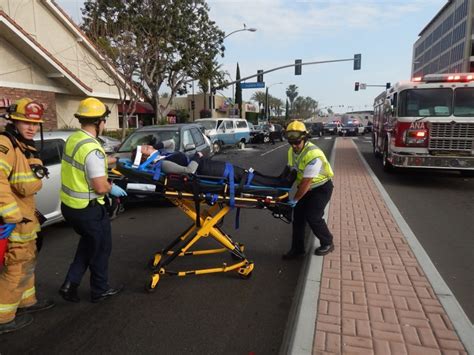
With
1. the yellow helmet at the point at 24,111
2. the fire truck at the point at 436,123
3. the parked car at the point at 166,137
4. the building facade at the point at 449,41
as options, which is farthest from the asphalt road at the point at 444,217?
the building facade at the point at 449,41

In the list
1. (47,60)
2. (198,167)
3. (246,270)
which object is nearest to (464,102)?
(246,270)

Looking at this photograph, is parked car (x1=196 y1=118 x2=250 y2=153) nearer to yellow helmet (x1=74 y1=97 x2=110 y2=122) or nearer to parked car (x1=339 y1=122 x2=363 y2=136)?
yellow helmet (x1=74 y1=97 x2=110 y2=122)

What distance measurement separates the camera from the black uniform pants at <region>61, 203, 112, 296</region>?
11.4ft

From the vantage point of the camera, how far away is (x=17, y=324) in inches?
131

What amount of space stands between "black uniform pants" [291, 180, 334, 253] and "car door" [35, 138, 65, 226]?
358cm

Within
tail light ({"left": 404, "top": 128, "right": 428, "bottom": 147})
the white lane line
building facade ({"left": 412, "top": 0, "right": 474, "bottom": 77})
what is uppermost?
A: building facade ({"left": 412, "top": 0, "right": 474, "bottom": 77})

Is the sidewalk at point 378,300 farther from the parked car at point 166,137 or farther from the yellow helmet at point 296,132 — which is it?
the parked car at point 166,137

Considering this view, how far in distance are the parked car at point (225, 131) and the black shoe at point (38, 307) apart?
1500 centimetres

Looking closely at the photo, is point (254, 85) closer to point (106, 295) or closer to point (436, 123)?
point (436, 123)

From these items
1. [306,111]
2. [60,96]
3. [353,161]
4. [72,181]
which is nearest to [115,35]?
[60,96]

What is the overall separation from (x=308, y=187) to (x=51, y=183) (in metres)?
3.80

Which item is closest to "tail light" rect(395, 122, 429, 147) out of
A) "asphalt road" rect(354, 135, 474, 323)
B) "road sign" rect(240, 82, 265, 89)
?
"asphalt road" rect(354, 135, 474, 323)

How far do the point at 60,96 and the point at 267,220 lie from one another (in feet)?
52.8

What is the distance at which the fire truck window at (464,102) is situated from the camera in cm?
917
